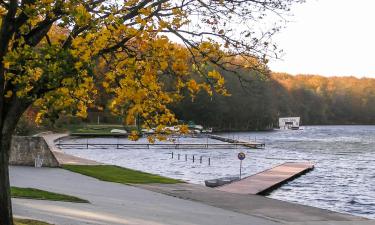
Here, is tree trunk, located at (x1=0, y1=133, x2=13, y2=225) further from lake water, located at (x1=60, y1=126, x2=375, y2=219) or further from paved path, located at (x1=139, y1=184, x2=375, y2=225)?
lake water, located at (x1=60, y1=126, x2=375, y2=219)

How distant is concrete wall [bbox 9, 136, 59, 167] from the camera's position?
93.2ft

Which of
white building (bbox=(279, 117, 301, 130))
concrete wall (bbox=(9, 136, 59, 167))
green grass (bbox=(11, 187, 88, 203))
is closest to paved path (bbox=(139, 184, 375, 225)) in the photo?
green grass (bbox=(11, 187, 88, 203))

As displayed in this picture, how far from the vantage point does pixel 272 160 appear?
53625 millimetres

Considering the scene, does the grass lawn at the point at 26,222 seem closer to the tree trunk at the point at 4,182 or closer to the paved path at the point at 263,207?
the tree trunk at the point at 4,182

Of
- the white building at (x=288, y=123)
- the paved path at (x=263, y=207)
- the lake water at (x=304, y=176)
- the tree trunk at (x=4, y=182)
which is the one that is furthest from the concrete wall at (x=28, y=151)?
the white building at (x=288, y=123)

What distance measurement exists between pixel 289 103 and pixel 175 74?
179 metres

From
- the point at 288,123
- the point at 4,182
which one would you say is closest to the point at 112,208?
the point at 4,182

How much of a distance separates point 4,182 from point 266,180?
25.9 meters

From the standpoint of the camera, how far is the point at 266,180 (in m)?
33.4

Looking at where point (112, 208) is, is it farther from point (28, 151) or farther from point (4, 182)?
point (28, 151)

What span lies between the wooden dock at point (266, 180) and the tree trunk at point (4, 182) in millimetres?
18625

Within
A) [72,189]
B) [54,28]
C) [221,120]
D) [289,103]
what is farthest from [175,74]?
[289,103]

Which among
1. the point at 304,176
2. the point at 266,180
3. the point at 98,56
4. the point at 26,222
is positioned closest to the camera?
the point at 98,56

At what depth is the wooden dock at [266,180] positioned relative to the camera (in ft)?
92.0
